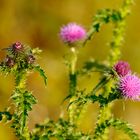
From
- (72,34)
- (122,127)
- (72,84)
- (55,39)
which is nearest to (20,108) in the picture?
(122,127)

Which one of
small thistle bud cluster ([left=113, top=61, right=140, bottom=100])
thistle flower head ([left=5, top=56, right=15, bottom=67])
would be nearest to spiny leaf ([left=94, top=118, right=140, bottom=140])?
small thistle bud cluster ([left=113, top=61, right=140, bottom=100])

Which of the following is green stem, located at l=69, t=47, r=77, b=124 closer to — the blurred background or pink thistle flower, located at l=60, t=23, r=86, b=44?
pink thistle flower, located at l=60, t=23, r=86, b=44

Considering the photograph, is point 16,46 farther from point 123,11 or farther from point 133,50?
point 133,50

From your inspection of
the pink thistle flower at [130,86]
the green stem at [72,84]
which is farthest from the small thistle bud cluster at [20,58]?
the green stem at [72,84]

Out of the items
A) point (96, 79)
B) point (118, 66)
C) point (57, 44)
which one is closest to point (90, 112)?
point (96, 79)

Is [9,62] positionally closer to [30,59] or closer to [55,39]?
[30,59]

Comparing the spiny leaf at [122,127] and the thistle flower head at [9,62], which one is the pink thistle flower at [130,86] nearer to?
the spiny leaf at [122,127]
